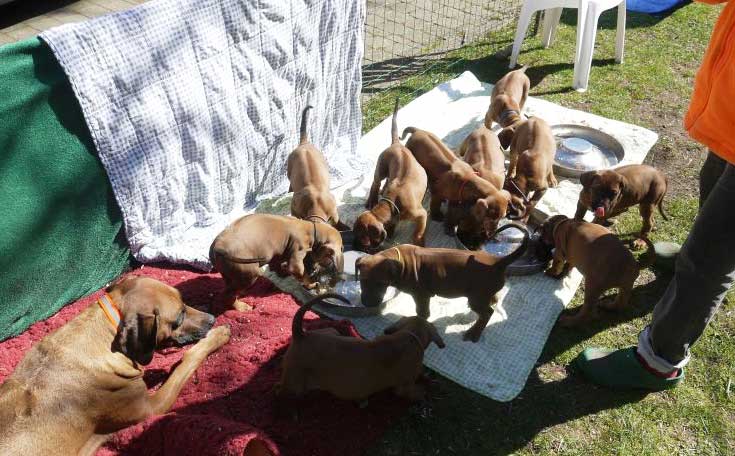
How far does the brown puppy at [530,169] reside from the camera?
20.0ft

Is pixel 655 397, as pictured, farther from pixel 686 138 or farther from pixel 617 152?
pixel 686 138

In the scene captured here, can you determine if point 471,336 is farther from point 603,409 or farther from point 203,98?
point 203,98

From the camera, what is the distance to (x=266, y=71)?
5.78 m

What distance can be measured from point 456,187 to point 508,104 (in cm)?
181

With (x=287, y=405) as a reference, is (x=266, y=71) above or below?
above

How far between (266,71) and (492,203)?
2.46 metres

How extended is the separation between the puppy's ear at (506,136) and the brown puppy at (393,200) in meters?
1.40

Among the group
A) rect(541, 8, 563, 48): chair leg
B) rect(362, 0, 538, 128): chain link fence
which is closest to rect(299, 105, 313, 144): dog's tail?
rect(362, 0, 538, 128): chain link fence

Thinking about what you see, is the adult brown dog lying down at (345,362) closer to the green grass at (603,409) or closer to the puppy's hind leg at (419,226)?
the green grass at (603,409)

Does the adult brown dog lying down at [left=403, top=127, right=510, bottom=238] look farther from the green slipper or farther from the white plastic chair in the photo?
the white plastic chair

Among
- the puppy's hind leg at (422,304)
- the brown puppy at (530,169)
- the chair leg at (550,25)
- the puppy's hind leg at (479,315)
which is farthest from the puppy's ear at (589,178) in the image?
the chair leg at (550,25)

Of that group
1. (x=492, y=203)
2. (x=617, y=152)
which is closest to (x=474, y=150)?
(x=492, y=203)

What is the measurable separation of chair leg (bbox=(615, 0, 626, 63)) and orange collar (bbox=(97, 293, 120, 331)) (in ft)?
26.6

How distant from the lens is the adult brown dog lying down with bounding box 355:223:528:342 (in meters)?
4.72
